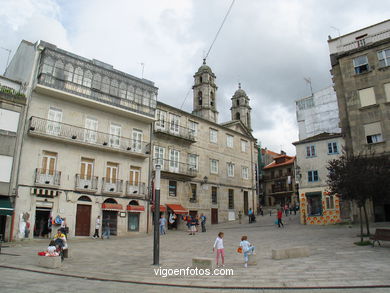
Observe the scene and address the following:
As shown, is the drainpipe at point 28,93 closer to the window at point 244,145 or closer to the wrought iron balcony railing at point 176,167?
the wrought iron balcony railing at point 176,167

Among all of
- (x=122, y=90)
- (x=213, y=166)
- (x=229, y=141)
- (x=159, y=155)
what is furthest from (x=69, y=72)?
(x=229, y=141)

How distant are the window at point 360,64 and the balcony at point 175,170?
17.2 metres

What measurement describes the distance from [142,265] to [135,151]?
16.9 m

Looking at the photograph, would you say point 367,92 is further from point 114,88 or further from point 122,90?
point 114,88

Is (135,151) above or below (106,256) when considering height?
above

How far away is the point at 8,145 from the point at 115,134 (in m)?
8.16

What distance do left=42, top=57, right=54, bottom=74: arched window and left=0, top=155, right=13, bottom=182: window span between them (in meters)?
6.53

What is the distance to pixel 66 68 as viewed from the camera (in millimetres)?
23750

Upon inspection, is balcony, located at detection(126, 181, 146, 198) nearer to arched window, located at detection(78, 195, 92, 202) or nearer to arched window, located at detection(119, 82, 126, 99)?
arched window, located at detection(78, 195, 92, 202)

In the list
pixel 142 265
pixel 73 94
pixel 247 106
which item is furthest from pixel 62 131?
pixel 247 106

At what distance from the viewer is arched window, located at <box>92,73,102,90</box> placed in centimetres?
2534

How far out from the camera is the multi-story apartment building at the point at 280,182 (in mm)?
55062

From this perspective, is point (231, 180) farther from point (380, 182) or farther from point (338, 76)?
point (380, 182)

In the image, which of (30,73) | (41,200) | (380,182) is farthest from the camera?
(30,73)
